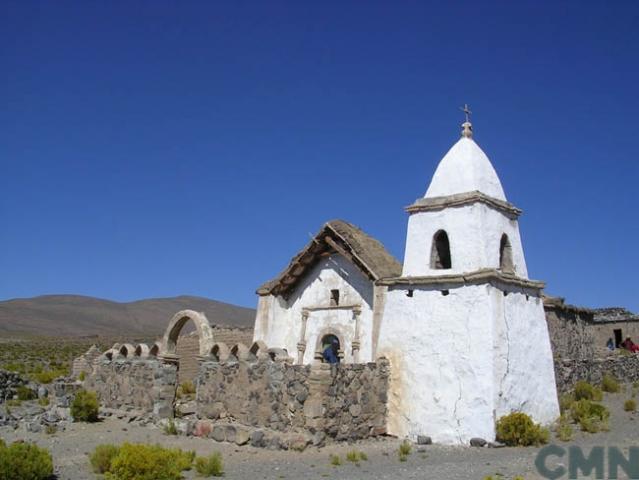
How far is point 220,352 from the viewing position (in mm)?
16328

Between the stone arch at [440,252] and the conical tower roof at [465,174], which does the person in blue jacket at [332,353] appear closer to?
the stone arch at [440,252]

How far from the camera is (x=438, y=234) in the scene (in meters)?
16.1

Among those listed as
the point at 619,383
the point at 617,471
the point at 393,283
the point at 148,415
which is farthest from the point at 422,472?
the point at 619,383

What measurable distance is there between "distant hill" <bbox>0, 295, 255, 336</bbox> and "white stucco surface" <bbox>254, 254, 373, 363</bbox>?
54.1 m

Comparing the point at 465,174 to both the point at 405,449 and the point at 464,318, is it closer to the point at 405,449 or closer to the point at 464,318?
the point at 464,318

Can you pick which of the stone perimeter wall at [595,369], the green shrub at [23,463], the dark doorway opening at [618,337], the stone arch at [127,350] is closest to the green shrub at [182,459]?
the green shrub at [23,463]

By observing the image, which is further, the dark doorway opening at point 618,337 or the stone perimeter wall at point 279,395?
the dark doorway opening at point 618,337

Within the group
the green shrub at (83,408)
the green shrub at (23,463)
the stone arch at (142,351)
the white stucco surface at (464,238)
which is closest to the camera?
the green shrub at (23,463)

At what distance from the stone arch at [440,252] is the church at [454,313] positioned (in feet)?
0.08

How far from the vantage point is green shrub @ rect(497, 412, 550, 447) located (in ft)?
43.7

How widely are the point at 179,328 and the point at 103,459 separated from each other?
741 cm

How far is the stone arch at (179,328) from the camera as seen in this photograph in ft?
55.6

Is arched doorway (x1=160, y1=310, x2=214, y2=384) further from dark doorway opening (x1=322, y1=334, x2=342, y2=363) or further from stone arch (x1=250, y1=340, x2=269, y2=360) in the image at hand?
dark doorway opening (x1=322, y1=334, x2=342, y2=363)

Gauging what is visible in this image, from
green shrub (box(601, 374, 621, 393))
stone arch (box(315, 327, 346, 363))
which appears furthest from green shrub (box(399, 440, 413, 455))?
green shrub (box(601, 374, 621, 393))
